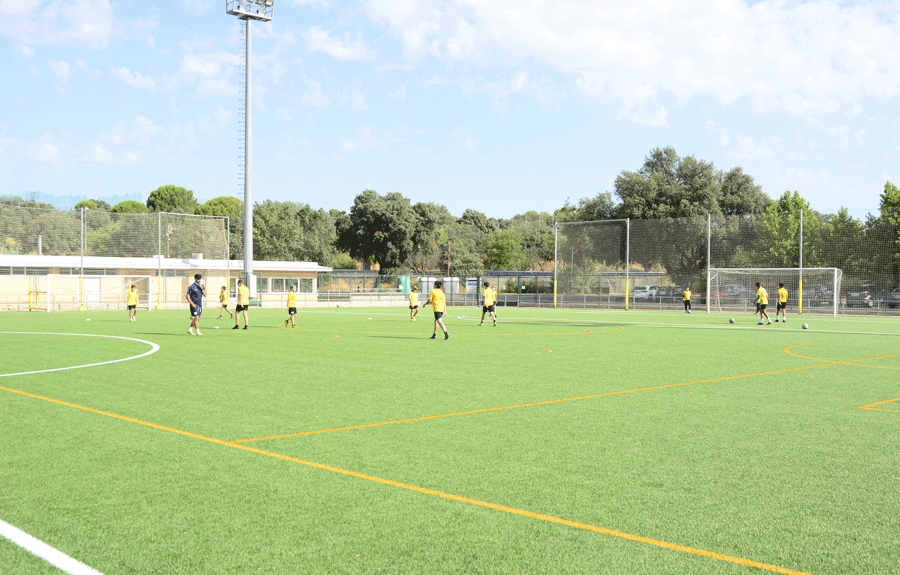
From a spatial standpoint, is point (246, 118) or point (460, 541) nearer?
point (460, 541)

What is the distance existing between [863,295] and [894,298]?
1.48m

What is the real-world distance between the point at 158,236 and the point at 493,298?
29.3 metres

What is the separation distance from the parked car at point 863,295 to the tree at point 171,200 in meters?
86.6

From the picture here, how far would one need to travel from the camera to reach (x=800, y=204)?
52125 millimetres

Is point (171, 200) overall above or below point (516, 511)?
above

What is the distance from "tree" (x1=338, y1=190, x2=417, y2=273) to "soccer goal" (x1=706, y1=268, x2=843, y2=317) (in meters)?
41.1

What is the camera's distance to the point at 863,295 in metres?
40.1

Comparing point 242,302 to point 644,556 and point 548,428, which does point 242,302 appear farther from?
point 644,556

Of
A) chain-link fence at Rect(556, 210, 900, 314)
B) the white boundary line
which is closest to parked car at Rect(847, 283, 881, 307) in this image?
chain-link fence at Rect(556, 210, 900, 314)

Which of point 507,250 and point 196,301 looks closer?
point 196,301

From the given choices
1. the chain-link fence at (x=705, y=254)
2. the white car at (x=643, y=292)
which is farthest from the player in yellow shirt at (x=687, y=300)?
the white car at (x=643, y=292)

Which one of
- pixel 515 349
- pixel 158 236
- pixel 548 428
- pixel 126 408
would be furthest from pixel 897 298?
pixel 158 236

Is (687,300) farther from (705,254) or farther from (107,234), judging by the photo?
(107,234)

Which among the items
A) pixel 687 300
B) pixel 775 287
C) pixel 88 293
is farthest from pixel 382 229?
pixel 775 287
